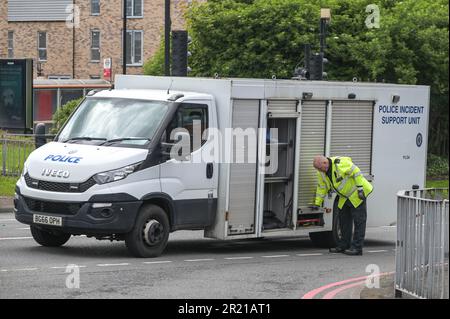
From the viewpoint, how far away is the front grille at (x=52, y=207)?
14.5 meters

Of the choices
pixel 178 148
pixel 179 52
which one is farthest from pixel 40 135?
pixel 179 52

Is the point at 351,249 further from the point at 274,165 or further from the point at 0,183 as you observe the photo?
the point at 0,183

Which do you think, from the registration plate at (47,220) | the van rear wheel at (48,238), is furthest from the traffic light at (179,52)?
the registration plate at (47,220)

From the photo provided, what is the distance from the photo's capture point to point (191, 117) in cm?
1547

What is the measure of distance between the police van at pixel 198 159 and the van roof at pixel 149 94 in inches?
0.8

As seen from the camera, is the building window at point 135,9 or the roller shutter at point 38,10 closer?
the building window at point 135,9

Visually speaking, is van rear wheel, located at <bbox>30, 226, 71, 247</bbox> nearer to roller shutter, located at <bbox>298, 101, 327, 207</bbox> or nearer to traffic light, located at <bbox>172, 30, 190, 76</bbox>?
roller shutter, located at <bbox>298, 101, 327, 207</bbox>

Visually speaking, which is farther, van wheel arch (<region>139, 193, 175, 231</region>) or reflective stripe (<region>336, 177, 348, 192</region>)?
reflective stripe (<region>336, 177, 348, 192</region>)

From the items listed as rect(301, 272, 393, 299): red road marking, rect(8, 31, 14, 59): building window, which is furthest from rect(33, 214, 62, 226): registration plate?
rect(8, 31, 14, 59): building window

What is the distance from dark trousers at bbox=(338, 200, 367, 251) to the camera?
16516 millimetres

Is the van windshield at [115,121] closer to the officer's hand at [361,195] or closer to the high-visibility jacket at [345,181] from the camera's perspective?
the high-visibility jacket at [345,181]

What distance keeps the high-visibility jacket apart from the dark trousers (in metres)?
0.11

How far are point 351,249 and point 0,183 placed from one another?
1204cm
